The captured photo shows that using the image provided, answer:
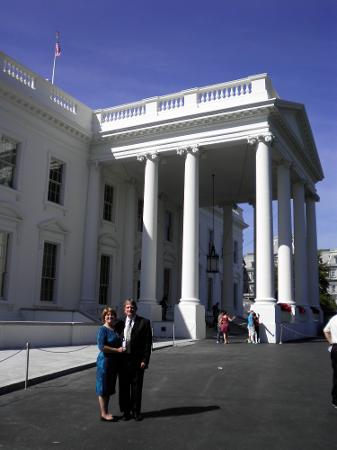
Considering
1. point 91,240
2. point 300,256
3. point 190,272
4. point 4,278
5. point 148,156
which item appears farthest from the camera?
point 300,256

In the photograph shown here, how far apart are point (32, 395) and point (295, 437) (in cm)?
450

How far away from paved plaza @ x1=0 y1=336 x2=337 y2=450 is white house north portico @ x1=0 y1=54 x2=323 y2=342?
9.98 meters

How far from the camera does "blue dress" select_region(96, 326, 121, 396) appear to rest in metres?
6.02

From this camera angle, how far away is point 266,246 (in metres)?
19.4

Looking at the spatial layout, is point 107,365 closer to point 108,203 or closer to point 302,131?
point 108,203

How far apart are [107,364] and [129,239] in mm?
20233

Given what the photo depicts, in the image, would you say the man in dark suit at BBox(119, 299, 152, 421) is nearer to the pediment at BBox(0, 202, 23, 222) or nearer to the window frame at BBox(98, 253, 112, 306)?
the pediment at BBox(0, 202, 23, 222)

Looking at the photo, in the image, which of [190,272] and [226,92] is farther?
[226,92]

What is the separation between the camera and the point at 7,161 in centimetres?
1962

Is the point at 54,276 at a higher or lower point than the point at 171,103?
lower

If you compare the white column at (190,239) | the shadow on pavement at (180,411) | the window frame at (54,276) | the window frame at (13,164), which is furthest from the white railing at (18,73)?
the shadow on pavement at (180,411)

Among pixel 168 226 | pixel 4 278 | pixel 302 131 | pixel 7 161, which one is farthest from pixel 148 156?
pixel 168 226

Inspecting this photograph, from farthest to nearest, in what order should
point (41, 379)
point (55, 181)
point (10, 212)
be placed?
point (55, 181) < point (10, 212) < point (41, 379)

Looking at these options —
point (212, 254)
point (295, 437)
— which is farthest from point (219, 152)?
point (295, 437)
